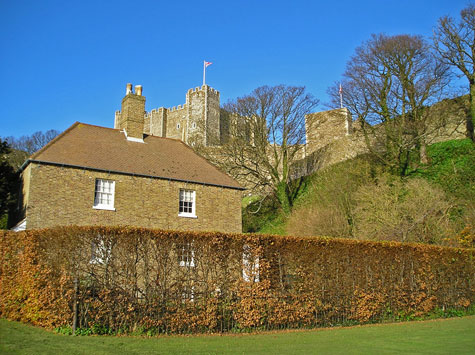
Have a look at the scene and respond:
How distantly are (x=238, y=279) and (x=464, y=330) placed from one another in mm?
6406

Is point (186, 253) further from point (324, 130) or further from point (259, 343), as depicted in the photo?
point (324, 130)

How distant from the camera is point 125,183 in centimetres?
1986

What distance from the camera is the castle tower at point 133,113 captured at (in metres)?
23.2

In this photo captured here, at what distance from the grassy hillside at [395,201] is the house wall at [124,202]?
519 centimetres

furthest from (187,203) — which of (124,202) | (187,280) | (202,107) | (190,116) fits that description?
(190,116)

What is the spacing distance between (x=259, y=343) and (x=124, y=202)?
475 inches

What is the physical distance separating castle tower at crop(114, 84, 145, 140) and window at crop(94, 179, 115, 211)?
454 cm

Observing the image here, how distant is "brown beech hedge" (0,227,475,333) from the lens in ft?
32.4

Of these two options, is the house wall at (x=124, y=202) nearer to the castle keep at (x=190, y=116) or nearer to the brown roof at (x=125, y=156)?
the brown roof at (x=125, y=156)

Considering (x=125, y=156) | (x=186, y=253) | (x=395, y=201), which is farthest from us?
(x=125, y=156)

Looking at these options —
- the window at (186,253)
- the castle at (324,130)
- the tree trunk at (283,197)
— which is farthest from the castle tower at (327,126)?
the window at (186,253)

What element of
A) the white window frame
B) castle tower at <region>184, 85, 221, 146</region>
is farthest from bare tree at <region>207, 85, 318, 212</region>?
castle tower at <region>184, 85, 221, 146</region>

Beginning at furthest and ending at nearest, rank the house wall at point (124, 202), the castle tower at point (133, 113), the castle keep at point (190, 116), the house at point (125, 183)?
1. the castle keep at point (190, 116)
2. the castle tower at point (133, 113)
3. the house at point (125, 183)
4. the house wall at point (124, 202)

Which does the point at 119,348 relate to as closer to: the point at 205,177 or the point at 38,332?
the point at 38,332
